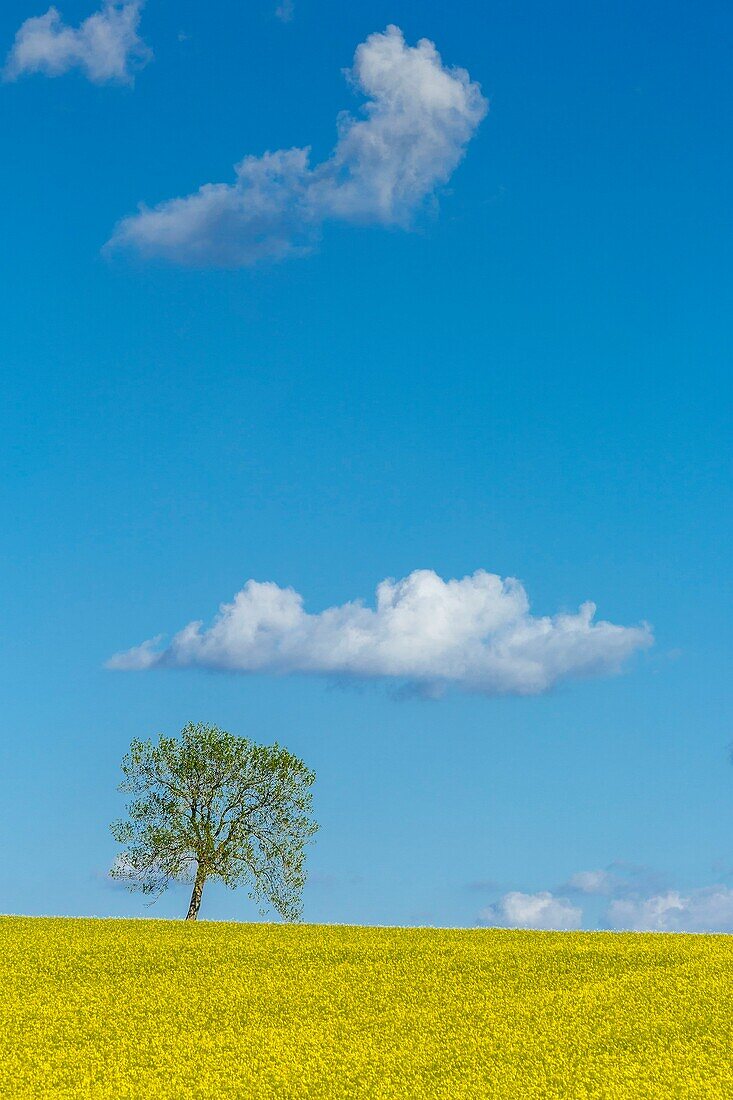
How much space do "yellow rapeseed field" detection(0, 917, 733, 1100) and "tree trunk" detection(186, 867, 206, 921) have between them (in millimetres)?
14529

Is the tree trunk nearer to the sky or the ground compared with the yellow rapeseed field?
nearer to the sky

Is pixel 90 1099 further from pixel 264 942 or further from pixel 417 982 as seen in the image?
pixel 264 942

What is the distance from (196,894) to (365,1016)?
82.8 feet

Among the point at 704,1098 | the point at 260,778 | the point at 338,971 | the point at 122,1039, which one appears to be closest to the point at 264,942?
the point at 338,971

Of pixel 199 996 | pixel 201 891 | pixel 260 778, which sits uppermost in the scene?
pixel 260 778

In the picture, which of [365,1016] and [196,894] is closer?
[365,1016]

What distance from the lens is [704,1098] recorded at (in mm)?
21297

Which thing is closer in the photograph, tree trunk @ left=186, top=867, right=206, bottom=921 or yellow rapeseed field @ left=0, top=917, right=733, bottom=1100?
yellow rapeseed field @ left=0, top=917, right=733, bottom=1100

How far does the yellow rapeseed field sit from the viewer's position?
2195 cm

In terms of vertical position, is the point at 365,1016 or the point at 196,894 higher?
the point at 196,894

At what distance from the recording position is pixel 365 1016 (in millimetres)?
25453

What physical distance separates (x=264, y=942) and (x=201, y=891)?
1732 cm

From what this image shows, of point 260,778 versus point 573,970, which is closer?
point 573,970

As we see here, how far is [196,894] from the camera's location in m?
49.1
